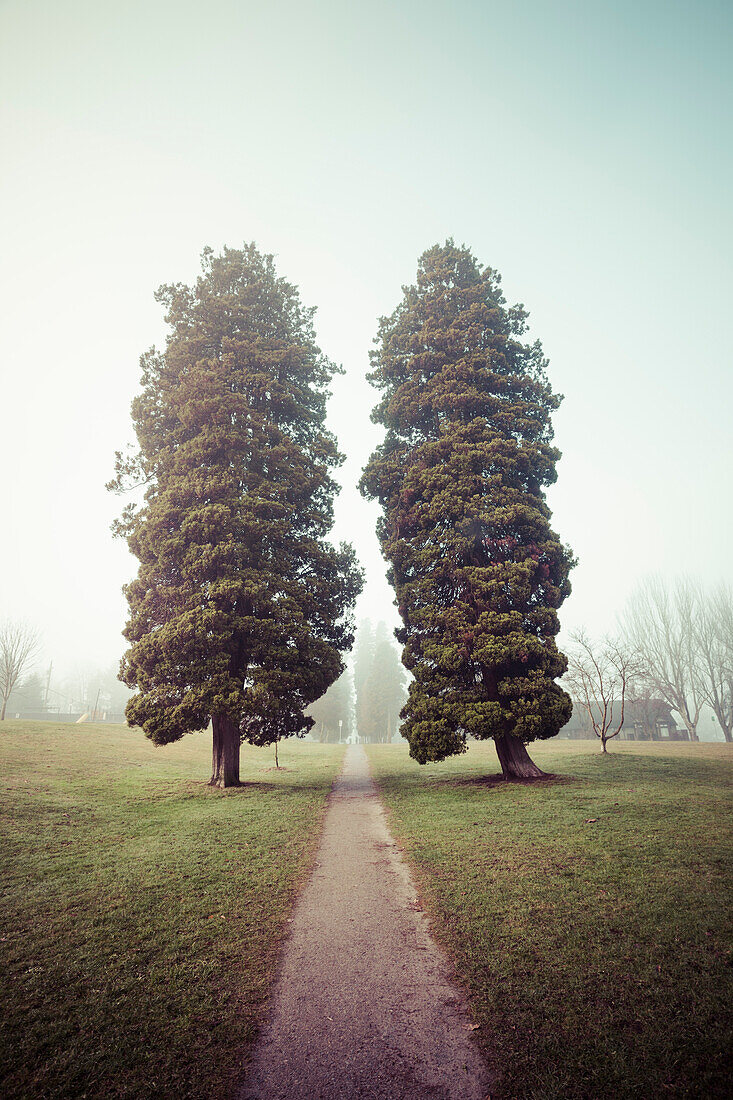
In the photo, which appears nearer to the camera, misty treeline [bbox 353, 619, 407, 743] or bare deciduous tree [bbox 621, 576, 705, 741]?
bare deciduous tree [bbox 621, 576, 705, 741]

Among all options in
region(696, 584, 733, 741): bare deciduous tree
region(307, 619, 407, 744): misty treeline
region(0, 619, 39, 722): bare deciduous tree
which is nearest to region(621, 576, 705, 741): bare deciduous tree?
region(696, 584, 733, 741): bare deciduous tree

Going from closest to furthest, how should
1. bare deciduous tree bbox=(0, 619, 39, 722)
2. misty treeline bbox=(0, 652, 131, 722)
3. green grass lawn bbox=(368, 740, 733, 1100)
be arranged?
green grass lawn bbox=(368, 740, 733, 1100) → bare deciduous tree bbox=(0, 619, 39, 722) → misty treeline bbox=(0, 652, 131, 722)

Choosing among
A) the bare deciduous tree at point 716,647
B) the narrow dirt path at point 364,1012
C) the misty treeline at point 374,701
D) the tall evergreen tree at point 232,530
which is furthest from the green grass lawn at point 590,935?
the misty treeline at point 374,701

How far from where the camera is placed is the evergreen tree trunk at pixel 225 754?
1443cm

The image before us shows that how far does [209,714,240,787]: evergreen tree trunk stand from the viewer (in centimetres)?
1443

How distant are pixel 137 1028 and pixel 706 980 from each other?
4784 mm

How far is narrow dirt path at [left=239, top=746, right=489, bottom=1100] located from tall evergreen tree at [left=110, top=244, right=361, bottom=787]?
25.8ft

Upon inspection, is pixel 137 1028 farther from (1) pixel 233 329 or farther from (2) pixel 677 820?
(1) pixel 233 329

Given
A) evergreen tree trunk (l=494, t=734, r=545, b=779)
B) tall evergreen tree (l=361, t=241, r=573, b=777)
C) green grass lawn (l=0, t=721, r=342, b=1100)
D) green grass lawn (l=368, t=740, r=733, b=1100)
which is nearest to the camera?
green grass lawn (l=368, t=740, r=733, b=1100)

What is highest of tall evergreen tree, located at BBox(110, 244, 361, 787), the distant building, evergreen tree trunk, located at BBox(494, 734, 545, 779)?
tall evergreen tree, located at BBox(110, 244, 361, 787)

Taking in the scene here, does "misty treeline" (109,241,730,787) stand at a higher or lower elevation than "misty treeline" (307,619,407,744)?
higher

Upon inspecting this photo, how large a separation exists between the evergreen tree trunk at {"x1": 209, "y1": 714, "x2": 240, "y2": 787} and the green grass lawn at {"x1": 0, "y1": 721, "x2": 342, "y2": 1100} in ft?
7.47

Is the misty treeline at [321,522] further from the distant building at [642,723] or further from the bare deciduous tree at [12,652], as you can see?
the distant building at [642,723]

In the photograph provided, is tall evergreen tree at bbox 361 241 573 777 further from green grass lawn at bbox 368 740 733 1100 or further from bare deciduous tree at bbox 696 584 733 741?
bare deciduous tree at bbox 696 584 733 741
